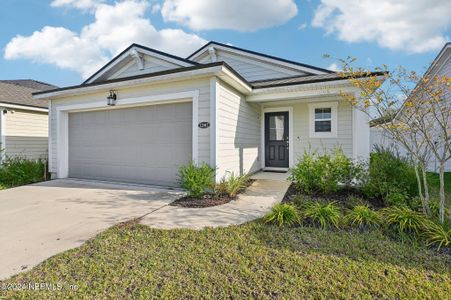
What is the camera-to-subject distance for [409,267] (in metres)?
2.44

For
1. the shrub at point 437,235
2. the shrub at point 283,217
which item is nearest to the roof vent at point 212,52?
the shrub at point 283,217

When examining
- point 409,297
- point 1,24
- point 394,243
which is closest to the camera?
point 409,297

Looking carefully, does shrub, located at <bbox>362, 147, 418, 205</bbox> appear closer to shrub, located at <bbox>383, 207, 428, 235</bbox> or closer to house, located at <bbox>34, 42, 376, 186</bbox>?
shrub, located at <bbox>383, 207, 428, 235</bbox>

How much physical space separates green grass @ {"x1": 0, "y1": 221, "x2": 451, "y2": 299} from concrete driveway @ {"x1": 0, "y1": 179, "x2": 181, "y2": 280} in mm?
363

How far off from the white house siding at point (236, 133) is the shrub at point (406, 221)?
3.53 m

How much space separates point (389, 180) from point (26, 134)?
12.9m

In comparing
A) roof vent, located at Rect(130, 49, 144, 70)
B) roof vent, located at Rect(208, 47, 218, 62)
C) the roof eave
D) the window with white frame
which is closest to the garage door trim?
the roof eave

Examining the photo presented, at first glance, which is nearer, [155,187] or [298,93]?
[155,187]

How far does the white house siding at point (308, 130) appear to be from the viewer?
7.72m

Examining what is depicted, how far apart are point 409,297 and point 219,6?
8.84 meters

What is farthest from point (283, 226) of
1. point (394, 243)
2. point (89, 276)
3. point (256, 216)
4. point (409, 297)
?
point (89, 276)

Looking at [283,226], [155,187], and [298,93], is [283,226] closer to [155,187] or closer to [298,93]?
[155,187]

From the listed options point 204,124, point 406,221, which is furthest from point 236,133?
point 406,221

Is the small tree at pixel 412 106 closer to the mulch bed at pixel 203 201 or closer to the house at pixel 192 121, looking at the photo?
the house at pixel 192 121
